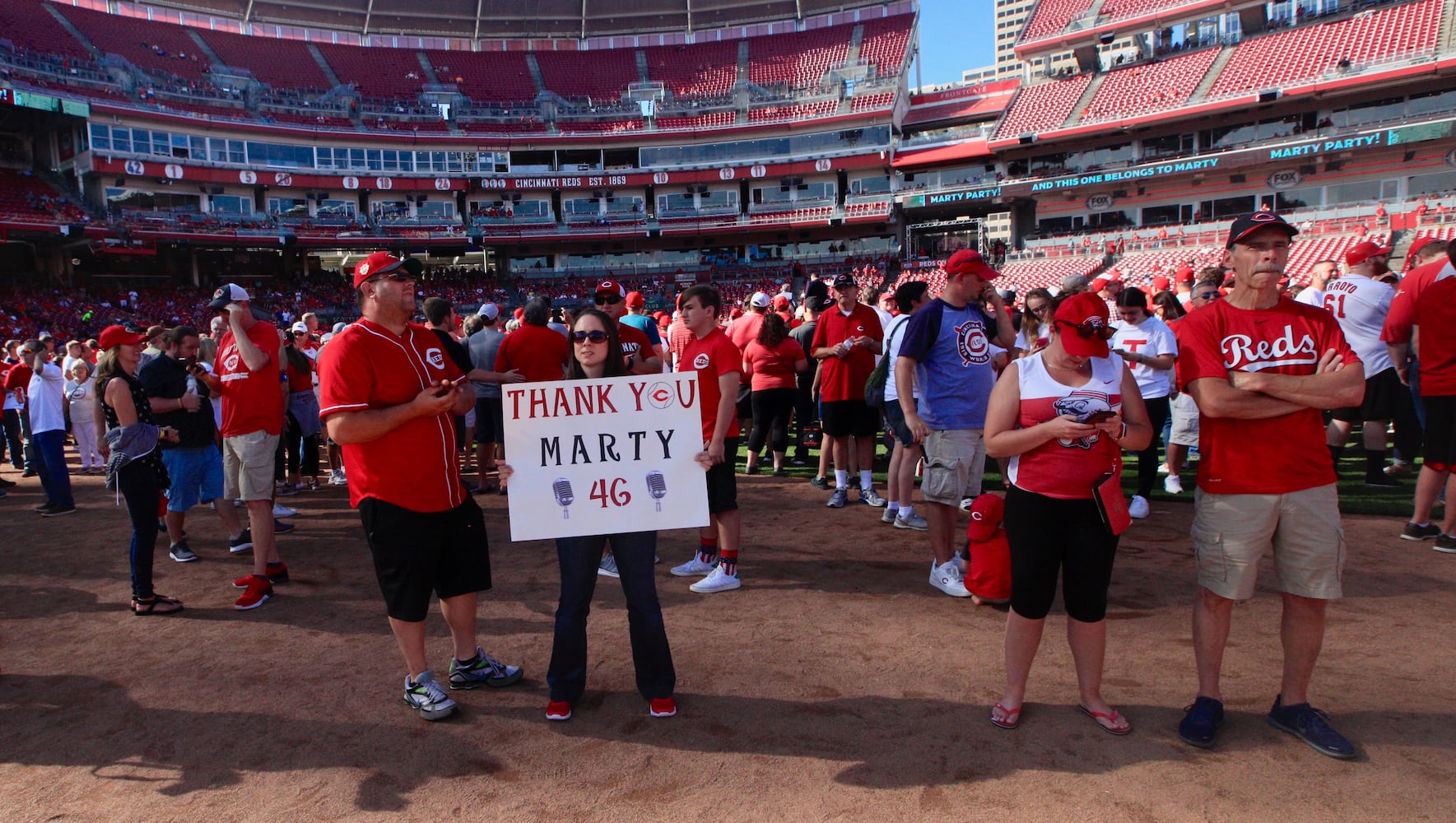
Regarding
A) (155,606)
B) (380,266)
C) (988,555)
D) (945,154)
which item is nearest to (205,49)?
(945,154)

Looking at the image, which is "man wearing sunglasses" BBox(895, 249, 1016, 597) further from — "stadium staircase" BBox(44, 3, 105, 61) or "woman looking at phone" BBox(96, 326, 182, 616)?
"stadium staircase" BBox(44, 3, 105, 61)

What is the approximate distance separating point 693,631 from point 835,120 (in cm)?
4374

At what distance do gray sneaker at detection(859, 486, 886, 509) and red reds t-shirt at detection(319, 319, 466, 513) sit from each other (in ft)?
15.7

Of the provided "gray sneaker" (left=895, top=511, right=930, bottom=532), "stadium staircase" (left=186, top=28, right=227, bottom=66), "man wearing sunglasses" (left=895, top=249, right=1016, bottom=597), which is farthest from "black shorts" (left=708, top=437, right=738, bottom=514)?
"stadium staircase" (left=186, top=28, right=227, bottom=66)

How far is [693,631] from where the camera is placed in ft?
15.3

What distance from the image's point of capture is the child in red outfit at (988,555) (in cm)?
467

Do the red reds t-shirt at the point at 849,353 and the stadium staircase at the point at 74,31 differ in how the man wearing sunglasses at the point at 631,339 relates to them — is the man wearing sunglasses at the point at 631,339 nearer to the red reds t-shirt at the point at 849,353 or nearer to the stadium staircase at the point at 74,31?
the red reds t-shirt at the point at 849,353

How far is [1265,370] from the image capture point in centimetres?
317

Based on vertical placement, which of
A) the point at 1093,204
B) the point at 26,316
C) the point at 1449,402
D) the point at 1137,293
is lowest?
the point at 1449,402

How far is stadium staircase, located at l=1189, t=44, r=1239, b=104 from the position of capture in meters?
32.9

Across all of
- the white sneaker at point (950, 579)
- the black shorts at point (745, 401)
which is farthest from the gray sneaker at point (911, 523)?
the black shorts at point (745, 401)

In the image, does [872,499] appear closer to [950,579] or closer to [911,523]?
[911,523]

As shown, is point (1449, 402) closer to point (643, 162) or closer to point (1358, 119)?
point (1358, 119)

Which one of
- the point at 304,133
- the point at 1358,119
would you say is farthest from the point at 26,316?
the point at 1358,119
